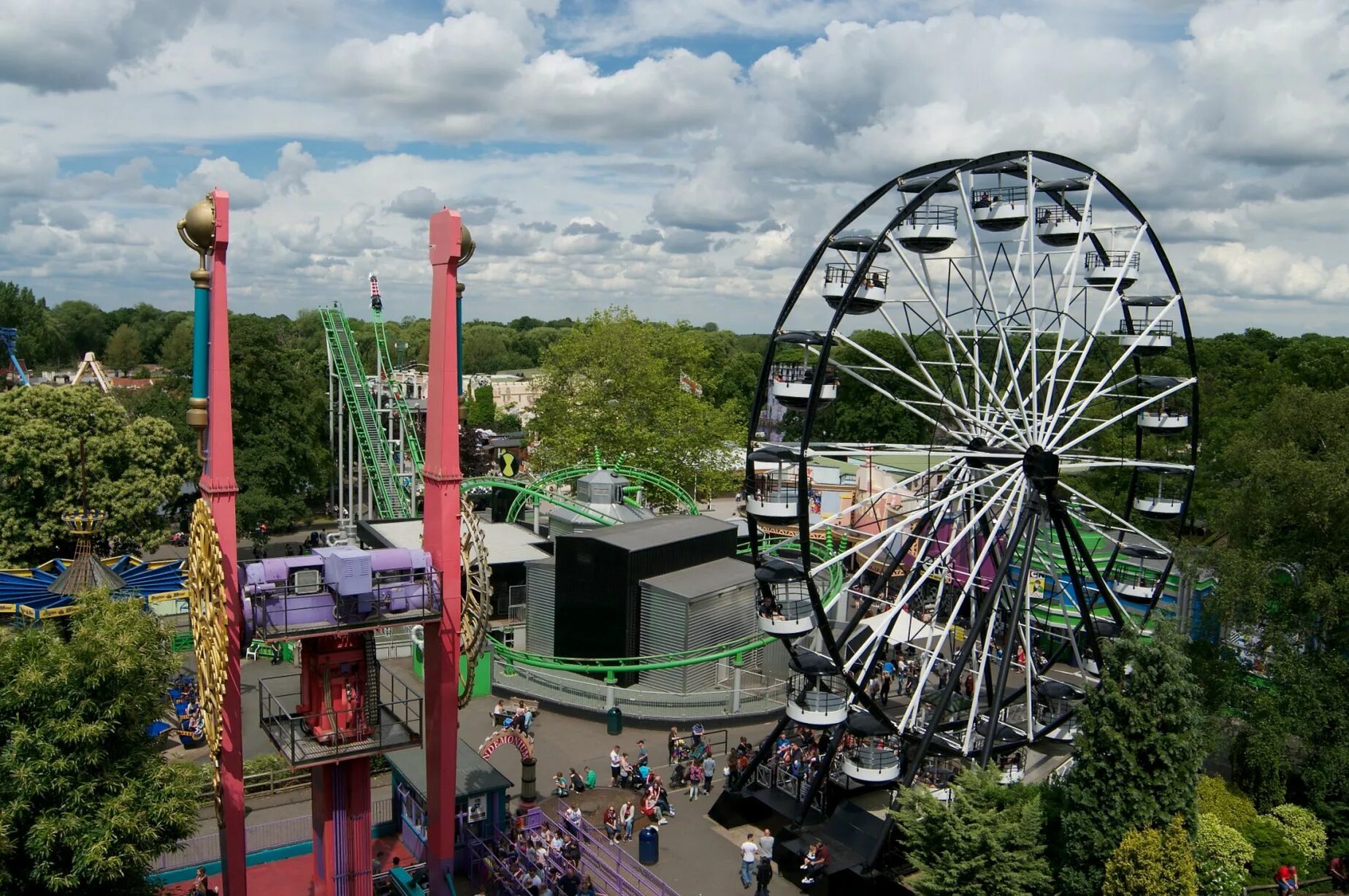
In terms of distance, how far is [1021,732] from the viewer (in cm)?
2439

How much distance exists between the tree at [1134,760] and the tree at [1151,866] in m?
0.38

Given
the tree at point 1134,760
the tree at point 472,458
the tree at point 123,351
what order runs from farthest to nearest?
1. the tree at point 123,351
2. the tree at point 472,458
3. the tree at point 1134,760

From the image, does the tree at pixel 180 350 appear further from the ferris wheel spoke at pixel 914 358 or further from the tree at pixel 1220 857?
the tree at pixel 1220 857

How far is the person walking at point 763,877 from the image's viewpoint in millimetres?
20625

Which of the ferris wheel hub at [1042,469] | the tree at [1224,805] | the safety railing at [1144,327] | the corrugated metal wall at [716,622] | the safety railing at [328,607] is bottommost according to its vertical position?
the tree at [1224,805]

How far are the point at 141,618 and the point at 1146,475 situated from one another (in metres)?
35.5

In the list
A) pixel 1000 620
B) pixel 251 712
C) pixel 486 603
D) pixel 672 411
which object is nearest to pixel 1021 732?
pixel 1000 620

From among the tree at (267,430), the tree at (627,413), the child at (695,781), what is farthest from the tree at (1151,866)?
the tree at (267,430)

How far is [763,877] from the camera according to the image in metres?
20.7

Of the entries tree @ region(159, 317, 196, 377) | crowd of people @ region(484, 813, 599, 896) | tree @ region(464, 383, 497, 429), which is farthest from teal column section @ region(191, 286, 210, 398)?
tree @ region(464, 383, 497, 429)

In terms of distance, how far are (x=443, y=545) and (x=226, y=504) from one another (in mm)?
3592

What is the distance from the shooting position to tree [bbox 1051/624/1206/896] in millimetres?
17797

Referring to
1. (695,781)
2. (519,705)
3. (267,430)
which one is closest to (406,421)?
(267,430)

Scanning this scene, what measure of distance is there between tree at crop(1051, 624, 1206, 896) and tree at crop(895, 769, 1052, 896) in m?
0.73
